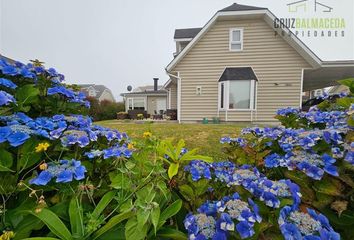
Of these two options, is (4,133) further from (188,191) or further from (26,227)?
(188,191)

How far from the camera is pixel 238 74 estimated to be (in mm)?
10359

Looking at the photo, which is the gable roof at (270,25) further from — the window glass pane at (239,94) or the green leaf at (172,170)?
the green leaf at (172,170)

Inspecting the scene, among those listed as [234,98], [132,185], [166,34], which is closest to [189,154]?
[132,185]

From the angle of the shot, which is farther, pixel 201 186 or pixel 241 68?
pixel 241 68

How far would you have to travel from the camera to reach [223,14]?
10125 mm

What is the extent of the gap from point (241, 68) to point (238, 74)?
1.70 ft

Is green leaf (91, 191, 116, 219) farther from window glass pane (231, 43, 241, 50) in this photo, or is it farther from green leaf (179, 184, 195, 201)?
window glass pane (231, 43, 241, 50)

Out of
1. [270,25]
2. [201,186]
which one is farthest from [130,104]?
[201,186]

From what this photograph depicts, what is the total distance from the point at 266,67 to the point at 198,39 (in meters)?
3.61

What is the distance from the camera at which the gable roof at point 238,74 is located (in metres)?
10.2

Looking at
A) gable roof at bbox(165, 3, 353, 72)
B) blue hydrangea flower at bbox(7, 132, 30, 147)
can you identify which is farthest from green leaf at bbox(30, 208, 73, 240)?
gable roof at bbox(165, 3, 353, 72)

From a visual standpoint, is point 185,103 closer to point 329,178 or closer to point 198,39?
point 198,39

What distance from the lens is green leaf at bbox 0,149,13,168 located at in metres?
0.96

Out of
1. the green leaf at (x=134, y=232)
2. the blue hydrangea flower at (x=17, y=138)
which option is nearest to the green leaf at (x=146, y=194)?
the green leaf at (x=134, y=232)
